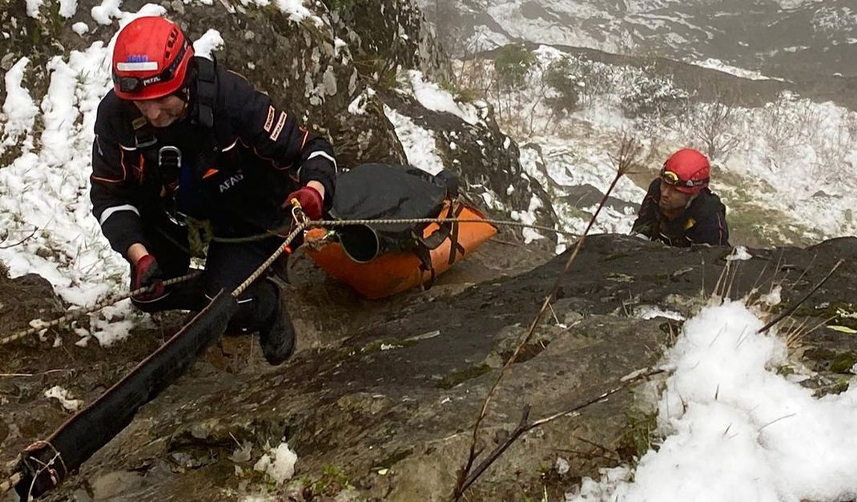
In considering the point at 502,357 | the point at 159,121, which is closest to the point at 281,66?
the point at 159,121

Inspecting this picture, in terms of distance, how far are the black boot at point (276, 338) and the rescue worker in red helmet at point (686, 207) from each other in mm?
3404

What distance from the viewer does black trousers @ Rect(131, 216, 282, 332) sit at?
3344 millimetres

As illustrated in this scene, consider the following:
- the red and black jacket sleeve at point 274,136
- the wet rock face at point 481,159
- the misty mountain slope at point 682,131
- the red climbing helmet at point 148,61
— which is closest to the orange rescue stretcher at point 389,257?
the red and black jacket sleeve at point 274,136

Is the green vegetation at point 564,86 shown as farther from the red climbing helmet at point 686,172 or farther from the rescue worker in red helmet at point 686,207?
the red climbing helmet at point 686,172

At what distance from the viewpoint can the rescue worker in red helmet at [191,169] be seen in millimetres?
2648

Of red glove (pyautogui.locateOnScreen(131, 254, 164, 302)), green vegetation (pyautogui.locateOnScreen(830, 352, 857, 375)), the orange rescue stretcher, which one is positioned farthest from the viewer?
the orange rescue stretcher

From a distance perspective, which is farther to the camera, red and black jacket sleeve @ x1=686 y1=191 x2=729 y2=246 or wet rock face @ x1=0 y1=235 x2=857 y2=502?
red and black jacket sleeve @ x1=686 y1=191 x2=729 y2=246

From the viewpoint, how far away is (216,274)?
11.0 ft

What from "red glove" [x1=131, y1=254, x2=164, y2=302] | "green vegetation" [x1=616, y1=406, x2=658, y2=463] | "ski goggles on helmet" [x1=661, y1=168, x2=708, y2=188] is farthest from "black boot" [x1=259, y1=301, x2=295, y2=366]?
"ski goggles on helmet" [x1=661, y1=168, x2=708, y2=188]

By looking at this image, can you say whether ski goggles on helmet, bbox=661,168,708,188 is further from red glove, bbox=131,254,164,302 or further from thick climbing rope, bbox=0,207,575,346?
red glove, bbox=131,254,164,302

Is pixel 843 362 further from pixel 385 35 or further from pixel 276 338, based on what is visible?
pixel 385 35

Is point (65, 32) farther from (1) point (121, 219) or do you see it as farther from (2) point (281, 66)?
(1) point (121, 219)

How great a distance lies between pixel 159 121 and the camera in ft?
8.94

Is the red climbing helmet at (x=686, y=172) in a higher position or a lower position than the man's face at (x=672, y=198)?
higher
